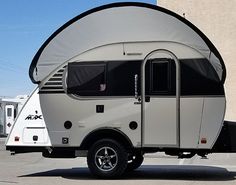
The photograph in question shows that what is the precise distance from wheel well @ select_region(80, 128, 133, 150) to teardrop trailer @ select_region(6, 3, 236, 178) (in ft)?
0.08

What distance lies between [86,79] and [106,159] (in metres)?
1.91

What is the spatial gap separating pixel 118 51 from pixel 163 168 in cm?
443

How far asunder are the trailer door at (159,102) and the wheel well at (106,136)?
1.41 ft

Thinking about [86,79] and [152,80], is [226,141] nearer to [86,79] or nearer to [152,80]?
[152,80]

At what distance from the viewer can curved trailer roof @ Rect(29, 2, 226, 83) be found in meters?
12.0

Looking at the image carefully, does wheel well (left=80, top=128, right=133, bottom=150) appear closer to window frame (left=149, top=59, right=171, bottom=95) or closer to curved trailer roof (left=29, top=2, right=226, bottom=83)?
window frame (left=149, top=59, right=171, bottom=95)

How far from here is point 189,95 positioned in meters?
11.9

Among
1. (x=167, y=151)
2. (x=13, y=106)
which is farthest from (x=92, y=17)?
(x=13, y=106)

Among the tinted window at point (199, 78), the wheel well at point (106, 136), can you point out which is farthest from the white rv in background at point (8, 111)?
the tinted window at point (199, 78)

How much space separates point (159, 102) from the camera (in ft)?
39.2

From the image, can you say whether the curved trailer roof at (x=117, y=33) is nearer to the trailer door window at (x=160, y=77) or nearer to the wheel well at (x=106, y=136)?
the trailer door window at (x=160, y=77)

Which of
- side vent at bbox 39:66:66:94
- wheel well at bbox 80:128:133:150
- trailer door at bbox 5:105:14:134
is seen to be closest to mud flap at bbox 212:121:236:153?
→ wheel well at bbox 80:128:133:150

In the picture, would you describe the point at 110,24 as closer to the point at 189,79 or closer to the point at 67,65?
the point at 67,65

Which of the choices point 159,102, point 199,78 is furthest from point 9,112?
point 199,78
